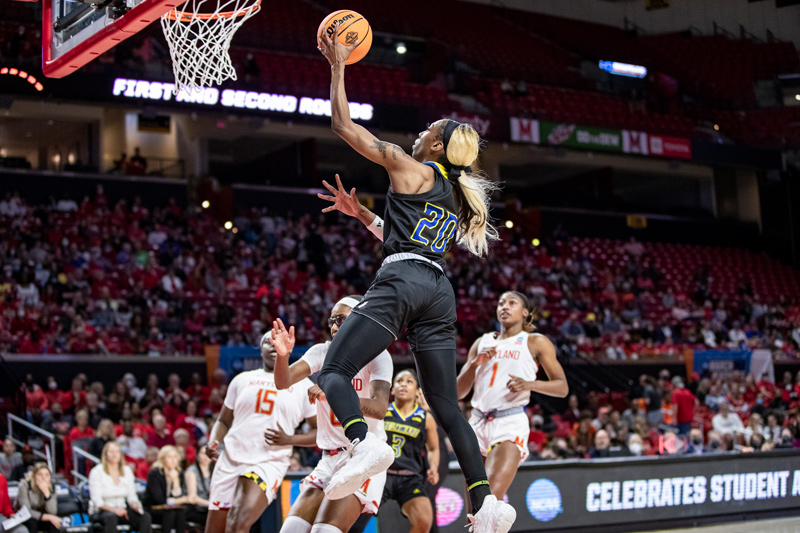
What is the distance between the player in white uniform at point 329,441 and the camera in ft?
17.2

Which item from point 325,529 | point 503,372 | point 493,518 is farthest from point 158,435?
point 493,518

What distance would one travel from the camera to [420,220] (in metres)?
4.52

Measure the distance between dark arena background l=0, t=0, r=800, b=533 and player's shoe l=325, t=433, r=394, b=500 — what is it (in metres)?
1.99

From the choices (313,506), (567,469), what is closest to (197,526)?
(567,469)

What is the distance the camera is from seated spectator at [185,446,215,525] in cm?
1030

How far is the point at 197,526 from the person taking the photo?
1035cm

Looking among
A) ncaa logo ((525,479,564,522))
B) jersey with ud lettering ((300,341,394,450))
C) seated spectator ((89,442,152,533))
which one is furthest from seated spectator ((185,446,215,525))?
jersey with ud lettering ((300,341,394,450))

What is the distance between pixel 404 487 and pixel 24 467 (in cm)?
547

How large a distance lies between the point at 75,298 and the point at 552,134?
14.1 metres

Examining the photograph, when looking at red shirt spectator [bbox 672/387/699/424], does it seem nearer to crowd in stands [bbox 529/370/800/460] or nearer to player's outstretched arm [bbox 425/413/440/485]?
crowd in stands [bbox 529/370/800/460]

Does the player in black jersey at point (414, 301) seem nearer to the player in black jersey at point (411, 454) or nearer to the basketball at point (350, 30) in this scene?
the basketball at point (350, 30)

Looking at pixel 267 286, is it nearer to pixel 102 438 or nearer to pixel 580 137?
pixel 102 438

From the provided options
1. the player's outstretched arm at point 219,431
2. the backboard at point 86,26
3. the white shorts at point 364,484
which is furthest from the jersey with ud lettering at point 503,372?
the backboard at point 86,26

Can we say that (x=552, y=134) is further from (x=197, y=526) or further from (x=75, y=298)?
(x=197, y=526)
